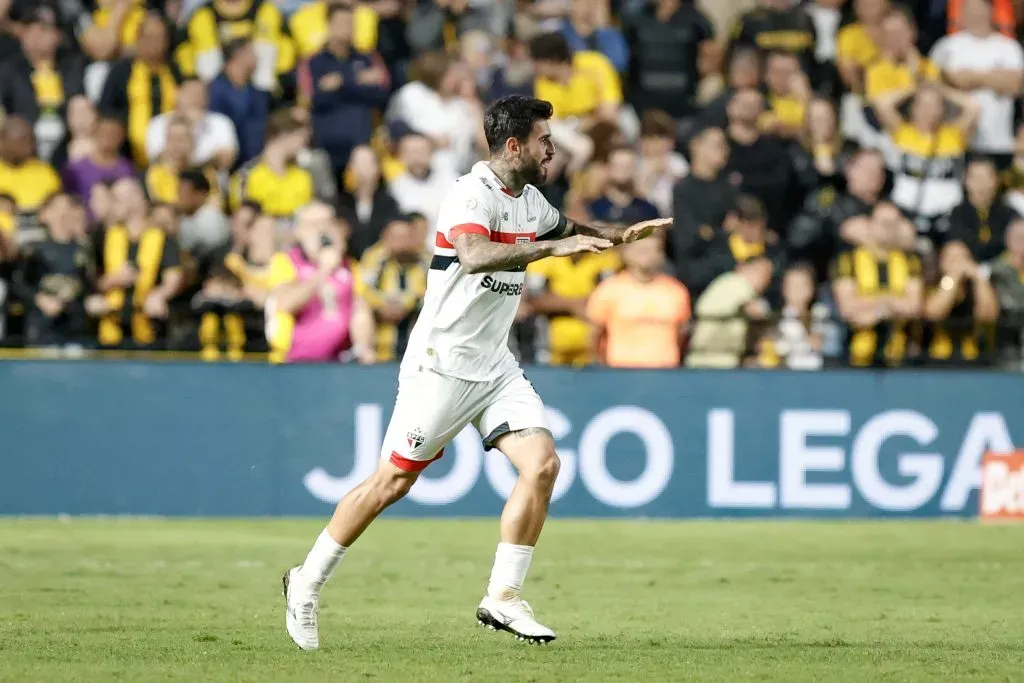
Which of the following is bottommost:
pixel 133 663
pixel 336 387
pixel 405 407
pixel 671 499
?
pixel 671 499

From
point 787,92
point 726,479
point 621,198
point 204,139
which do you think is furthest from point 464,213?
point 787,92

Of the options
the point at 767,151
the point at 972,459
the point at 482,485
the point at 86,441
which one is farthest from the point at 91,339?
the point at 972,459

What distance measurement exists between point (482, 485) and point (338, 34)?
5.08 m

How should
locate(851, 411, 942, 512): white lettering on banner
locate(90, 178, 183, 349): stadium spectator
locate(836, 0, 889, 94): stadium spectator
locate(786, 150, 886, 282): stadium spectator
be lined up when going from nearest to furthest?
locate(90, 178, 183, 349): stadium spectator, locate(851, 411, 942, 512): white lettering on banner, locate(786, 150, 886, 282): stadium spectator, locate(836, 0, 889, 94): stadium spectator

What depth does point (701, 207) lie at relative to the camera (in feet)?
53.6

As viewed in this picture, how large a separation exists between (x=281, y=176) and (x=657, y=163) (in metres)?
3.55

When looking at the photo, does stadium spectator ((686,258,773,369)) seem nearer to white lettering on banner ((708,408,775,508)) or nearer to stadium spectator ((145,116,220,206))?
white lettering on banner ((708,408,775,508))

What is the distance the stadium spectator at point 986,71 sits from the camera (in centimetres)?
1798

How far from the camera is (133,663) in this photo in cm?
752

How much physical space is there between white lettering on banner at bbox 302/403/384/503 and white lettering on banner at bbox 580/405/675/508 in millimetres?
1757

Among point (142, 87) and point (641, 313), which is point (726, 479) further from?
point (142, 87)

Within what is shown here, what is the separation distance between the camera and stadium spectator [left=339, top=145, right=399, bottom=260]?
631 inches

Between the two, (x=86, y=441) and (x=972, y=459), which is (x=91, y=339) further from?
(x=972, y=459)

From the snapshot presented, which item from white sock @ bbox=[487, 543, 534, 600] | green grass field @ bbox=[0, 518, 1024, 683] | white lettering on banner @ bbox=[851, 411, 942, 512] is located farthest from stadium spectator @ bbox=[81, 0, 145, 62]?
white sock @ bbox=[487, 543, 534, 600]
